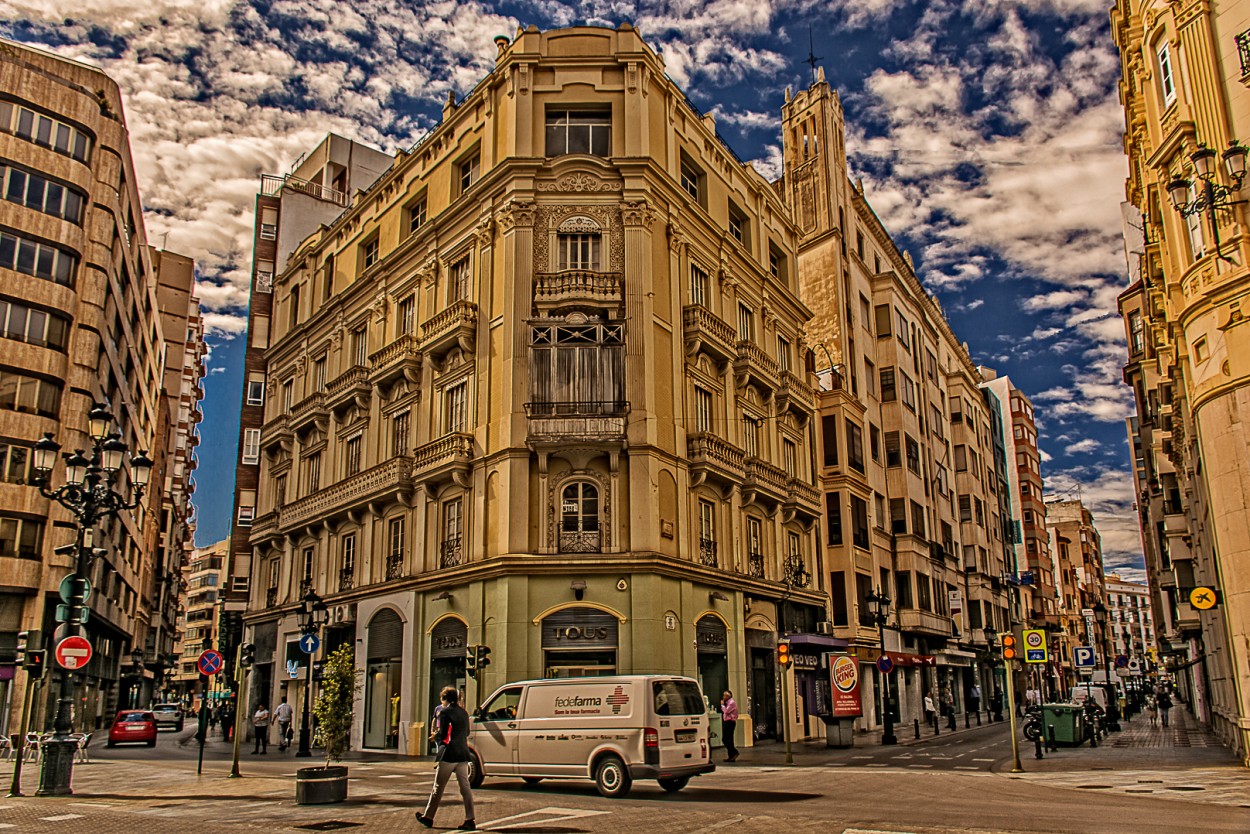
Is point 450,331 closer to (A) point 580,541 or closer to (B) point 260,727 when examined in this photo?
(A) point 580,541

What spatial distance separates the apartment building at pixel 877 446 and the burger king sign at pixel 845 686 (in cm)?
1028

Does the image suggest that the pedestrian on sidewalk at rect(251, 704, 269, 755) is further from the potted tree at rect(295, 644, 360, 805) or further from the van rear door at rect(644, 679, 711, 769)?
the van rear door at rect(644, 679, 711, 769)

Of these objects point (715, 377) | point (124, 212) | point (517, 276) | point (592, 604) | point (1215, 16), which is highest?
point (124, 212)

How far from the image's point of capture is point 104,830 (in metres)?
11.8

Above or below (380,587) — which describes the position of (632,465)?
above

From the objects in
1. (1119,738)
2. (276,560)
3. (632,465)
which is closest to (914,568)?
(1119,738)

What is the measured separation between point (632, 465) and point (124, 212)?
36.1 meters

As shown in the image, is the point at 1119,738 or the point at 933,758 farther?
the point at 1119,738

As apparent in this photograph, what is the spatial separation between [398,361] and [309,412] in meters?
7.33

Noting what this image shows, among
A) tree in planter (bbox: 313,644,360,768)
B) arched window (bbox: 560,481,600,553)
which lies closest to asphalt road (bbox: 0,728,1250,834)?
tree in planter (bbox: 313,644,360,768)

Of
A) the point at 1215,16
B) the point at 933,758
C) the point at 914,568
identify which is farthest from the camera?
→ the point at 914,568

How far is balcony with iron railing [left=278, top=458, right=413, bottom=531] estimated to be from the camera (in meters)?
30.3

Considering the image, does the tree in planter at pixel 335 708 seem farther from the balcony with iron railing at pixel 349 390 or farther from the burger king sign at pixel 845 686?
the balcony with iron railing at pixel 349 390

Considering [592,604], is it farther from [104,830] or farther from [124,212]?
[124,212]
